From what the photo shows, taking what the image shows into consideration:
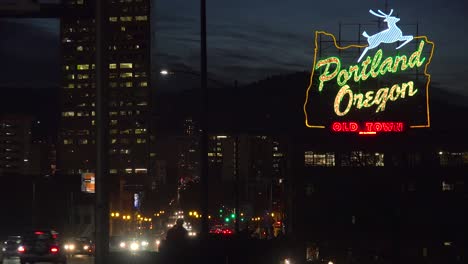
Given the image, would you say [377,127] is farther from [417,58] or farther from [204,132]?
[204,132]

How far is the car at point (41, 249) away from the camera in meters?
34.2

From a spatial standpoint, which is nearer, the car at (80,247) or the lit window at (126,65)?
the car at (80,247)

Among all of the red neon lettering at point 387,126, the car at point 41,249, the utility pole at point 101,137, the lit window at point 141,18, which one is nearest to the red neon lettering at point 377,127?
the red neon lettering at point 387,126

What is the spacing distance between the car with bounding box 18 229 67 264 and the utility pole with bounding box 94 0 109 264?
79.7ft

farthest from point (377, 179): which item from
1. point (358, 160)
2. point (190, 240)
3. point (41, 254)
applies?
point (190, 240)

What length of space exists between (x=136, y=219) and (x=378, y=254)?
62248mm

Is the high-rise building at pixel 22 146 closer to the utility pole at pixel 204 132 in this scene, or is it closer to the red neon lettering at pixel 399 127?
the red neon lettering at pixel 399 127

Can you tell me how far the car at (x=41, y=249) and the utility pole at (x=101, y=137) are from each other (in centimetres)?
2429

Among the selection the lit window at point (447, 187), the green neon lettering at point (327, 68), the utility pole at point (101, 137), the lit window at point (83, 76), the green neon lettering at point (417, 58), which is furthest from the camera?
the lit window at point (83, 76)

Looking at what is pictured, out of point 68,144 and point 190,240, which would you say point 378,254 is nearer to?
point 190,240

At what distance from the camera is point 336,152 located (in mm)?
90688

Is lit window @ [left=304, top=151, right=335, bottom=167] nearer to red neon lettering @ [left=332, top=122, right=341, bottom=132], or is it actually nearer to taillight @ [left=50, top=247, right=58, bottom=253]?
red neon lettering @ [left=332, top=122, right=341, bottom=132]

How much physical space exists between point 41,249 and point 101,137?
2476 centimetres

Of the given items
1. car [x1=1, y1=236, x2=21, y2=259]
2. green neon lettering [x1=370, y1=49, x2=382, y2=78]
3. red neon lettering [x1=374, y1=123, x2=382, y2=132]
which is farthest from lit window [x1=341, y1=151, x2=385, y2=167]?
car [x1=1, y1=236, x2=21, y2=259]
